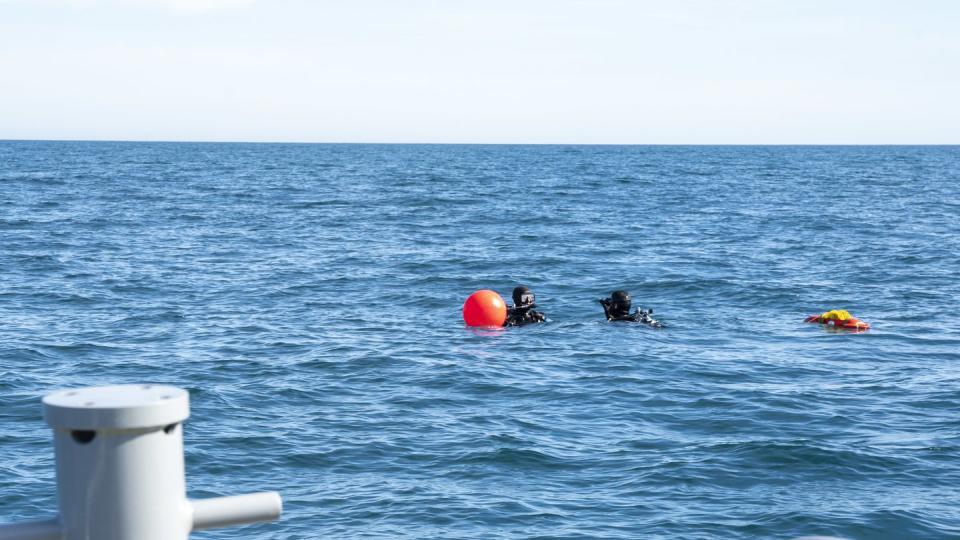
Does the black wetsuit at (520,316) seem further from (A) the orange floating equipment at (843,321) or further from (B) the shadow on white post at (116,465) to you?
→ (B) the shadow on white post at (116,465)

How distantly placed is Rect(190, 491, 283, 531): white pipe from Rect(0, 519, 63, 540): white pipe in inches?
11.3

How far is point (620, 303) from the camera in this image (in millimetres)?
21250

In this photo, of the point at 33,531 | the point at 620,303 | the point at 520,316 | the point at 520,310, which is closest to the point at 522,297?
Answer: the point at 520,310

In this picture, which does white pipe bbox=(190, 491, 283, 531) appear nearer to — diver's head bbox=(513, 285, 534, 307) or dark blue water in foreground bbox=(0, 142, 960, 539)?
dark blue water in foreground bbox=(0, 142, 960, 539)

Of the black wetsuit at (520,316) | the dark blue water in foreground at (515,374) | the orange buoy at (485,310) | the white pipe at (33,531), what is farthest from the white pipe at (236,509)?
Result: the black wetsuit at (520,316)

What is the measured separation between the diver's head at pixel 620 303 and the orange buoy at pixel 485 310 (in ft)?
7.46

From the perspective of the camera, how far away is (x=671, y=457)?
12273mm

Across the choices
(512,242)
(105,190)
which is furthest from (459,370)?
(105,190)

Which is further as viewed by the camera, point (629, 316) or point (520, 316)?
point (629, 316)

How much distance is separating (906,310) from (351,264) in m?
14.7

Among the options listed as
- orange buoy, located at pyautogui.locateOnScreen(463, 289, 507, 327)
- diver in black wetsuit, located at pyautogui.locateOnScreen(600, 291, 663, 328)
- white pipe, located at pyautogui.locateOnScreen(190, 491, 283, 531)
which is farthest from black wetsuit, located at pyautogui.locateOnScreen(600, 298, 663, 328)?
white pipe, located at pyautogui.locateOnScreen(190, 491, 283, 531)

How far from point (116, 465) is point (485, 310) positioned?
18057mm

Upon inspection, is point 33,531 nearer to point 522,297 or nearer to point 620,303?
point 522,297

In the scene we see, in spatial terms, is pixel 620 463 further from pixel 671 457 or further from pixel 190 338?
pixel 190 338
